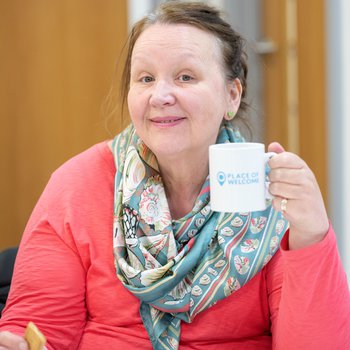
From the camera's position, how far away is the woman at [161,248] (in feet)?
5.22

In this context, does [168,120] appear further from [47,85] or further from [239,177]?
[47,85]

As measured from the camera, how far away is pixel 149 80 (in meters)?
1.66

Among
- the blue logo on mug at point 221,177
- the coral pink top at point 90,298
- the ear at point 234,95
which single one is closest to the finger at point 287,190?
the blue logo on mug at point 221,177

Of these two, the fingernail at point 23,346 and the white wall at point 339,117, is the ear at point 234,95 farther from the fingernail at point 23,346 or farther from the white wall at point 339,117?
the white wall at point 339,117

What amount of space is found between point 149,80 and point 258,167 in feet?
1.60

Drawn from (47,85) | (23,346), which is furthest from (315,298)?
(47,85)

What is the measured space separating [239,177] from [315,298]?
33 centimetres

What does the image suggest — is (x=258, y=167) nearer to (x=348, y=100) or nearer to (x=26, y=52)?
(x=348, y=100)

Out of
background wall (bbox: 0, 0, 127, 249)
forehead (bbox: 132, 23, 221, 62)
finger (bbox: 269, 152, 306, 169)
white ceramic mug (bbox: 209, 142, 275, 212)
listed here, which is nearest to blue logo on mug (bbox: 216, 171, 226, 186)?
white ceramic mug (bbox: 209, 142, 275, 212)

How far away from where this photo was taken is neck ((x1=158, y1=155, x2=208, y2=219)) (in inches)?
67.3

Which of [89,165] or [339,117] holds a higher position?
[89,165]

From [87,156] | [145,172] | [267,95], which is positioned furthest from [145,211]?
[267,95]

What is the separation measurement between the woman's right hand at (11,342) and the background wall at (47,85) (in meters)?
2.13

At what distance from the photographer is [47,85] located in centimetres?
363
